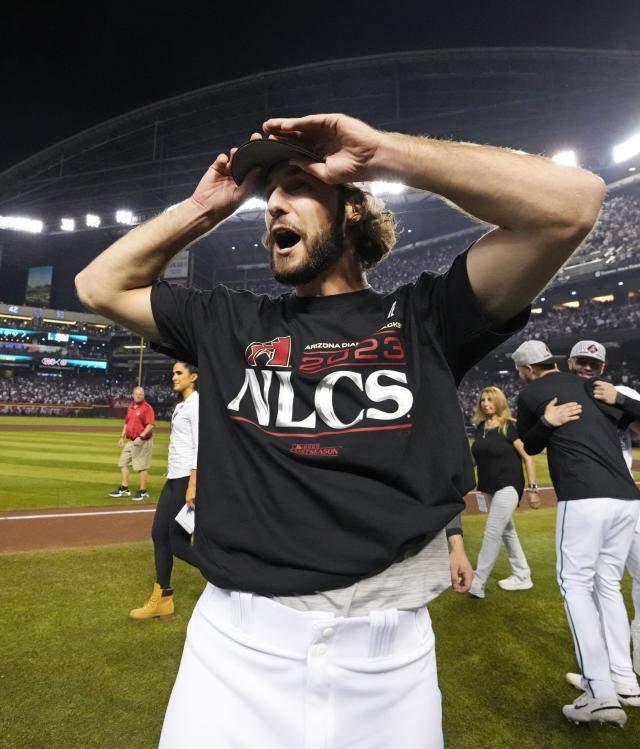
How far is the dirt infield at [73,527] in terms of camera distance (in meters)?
6.78

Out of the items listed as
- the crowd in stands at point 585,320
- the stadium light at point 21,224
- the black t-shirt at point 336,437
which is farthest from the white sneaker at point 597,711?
the stadium light at point 21,224

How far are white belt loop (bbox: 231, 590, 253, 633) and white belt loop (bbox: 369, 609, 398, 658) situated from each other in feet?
1.13

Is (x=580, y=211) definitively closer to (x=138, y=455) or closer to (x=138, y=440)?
(x=138, y=440)

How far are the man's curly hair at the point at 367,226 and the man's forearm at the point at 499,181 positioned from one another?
425 mm

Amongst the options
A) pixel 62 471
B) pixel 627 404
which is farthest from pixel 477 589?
pixel 62 471

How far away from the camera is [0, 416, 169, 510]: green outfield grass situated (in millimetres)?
9844

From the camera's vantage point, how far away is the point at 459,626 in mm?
4551

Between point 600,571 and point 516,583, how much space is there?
2373 millimetres

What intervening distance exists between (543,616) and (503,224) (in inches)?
197

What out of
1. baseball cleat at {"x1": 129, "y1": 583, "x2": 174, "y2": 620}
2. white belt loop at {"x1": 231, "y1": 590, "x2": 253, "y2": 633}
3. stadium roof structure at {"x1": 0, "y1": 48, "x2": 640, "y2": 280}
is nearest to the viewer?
white belt loop at {"x1": 231, "y1": 590, "x2": 253, "y2": 633}

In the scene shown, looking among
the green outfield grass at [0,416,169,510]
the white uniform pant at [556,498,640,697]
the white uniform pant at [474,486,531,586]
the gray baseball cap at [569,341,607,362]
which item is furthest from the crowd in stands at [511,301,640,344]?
the white uniform pant at [556,498,640,697]

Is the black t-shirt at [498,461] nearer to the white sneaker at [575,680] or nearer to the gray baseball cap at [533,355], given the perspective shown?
the gray baseball cap at [533,355]

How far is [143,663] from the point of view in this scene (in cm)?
370

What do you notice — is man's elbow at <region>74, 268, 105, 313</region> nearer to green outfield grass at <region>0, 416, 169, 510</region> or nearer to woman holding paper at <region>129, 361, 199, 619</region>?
woman holding paper at <region>129, 361, 199, 619</region>
